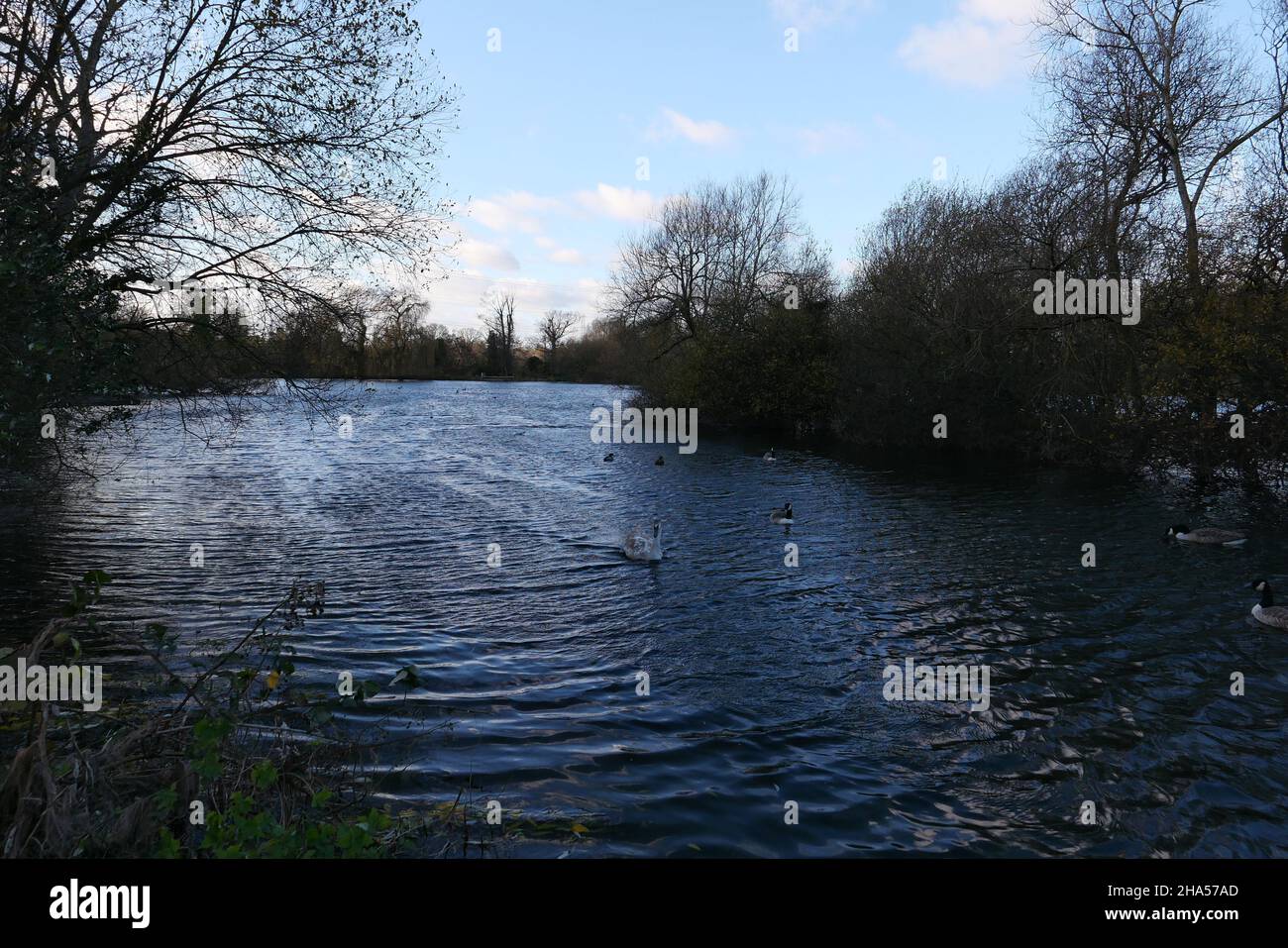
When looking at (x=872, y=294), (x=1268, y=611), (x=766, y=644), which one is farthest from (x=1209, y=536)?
(x=872, y=294)

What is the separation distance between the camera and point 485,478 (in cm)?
2430

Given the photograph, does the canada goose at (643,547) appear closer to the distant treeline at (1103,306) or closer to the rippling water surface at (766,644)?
the rippling water surface at (766,644)

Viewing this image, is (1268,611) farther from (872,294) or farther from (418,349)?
(418,349)

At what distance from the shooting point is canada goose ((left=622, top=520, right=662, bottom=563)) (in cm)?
1387

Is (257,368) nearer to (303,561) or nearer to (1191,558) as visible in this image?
(303,561)

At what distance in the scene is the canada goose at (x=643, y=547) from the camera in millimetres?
13867

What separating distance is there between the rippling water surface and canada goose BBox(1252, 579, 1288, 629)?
0.23 metres

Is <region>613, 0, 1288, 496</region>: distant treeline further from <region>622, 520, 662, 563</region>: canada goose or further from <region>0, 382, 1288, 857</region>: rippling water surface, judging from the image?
<region>622, 520, 662, 563</region>: canada goose

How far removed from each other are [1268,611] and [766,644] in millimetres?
6994

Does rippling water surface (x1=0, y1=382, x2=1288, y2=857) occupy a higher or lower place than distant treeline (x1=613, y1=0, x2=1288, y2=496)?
lower

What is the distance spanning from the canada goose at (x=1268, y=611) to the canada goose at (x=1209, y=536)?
15.5 ft

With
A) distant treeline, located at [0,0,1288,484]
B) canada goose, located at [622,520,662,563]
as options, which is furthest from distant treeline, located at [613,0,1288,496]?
canada goose, located at [622,520,662,563]
